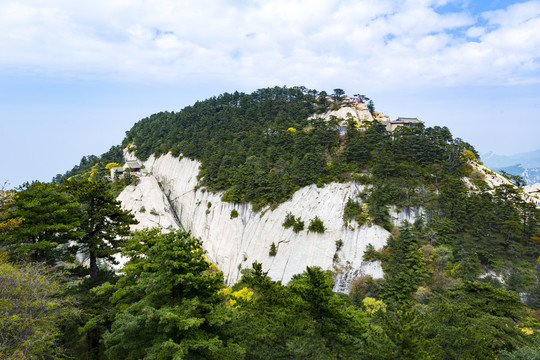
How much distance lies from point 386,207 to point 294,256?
12.6 metres

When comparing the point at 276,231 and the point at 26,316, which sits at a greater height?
the point at 26,316

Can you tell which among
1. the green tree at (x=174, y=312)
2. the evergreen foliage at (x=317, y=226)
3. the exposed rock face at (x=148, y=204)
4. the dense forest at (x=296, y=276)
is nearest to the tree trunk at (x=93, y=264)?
the dense forest at (x=296, y=276)

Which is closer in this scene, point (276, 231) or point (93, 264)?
point (93, 264)

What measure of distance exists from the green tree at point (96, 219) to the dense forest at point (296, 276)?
10 centimetres

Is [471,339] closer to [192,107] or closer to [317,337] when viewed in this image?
[317,337]

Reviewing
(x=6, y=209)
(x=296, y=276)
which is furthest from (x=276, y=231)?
(x=6, y=209)

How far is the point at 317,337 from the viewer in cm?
995

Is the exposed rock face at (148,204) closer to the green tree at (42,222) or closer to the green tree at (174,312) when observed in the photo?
the green tree at (42,222)

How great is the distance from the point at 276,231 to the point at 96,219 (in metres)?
23.4

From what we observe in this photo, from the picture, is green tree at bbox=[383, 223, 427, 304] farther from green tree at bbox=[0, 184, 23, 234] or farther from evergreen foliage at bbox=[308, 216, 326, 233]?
green tree at bbox=[0, 184, 23, 234]

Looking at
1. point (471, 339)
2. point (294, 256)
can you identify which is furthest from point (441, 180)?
point (471, 339)

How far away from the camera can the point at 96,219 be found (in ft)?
58.9

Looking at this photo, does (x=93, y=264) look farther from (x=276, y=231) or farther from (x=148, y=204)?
(x=148, y=204)

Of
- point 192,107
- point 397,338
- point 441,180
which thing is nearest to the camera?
point 397,338
